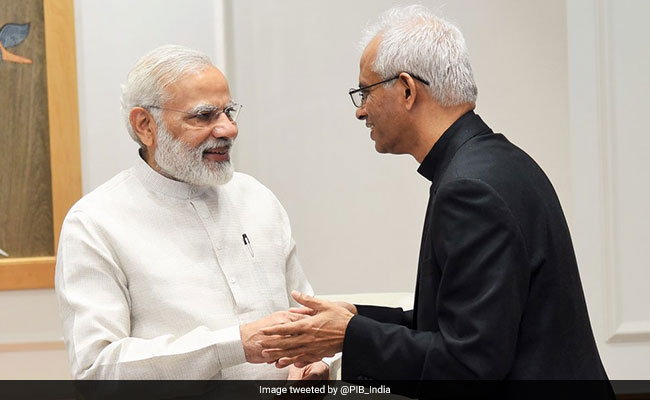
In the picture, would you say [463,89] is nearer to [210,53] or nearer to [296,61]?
[210,53]

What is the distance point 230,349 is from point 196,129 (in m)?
0.65

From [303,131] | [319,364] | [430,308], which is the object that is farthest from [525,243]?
[303,131]

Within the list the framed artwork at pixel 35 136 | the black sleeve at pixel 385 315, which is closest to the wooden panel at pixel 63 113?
the framed artwork at pixel 35 136

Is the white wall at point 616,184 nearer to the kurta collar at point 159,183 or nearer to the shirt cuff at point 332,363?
the shirt cuff at point 332,363

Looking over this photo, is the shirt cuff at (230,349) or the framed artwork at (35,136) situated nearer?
the shirt cuff at (230,349)

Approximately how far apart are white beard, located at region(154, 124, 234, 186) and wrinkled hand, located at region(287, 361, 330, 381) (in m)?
0.59

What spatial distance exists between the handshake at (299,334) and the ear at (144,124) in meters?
0.64

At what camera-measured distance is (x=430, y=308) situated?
1.89m

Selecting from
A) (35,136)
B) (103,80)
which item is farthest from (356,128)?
(35,136)

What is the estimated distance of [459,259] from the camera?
68.9 inches

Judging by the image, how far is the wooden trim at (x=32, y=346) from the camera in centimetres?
360

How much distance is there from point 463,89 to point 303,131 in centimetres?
216

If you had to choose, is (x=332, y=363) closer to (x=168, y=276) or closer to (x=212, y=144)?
(x=168, y=276)

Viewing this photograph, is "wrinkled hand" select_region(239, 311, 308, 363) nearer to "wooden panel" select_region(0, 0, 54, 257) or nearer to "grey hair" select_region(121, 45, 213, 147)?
"grey hair" select_region(121, 45, 213, 147)
